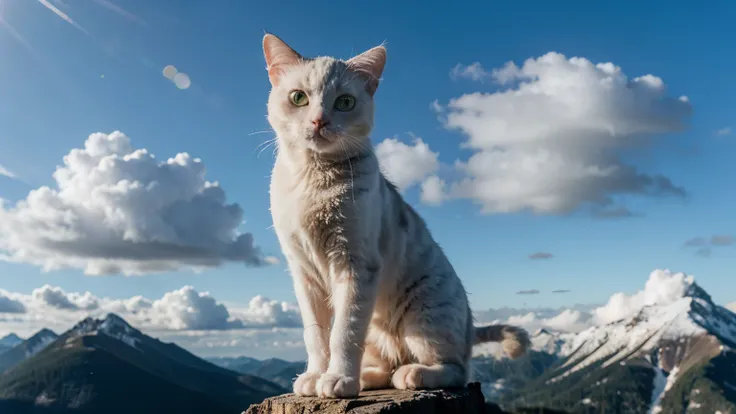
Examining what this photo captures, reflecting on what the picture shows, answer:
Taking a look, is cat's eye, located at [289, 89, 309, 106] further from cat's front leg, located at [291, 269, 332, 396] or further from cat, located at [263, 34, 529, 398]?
cat's front leg, located at [291, 269, 332, 396]

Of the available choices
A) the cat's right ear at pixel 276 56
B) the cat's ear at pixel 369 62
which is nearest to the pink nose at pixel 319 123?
the cat's ear at pixel 369 62

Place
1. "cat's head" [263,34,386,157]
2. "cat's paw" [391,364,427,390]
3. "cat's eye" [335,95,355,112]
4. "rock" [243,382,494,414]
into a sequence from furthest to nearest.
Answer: "cat's paw" [391,364,427,390]
"cat's eye" [335,95,355,112]
"cat's head" [263,34,386,157]
"rock" [243,382,494,414]

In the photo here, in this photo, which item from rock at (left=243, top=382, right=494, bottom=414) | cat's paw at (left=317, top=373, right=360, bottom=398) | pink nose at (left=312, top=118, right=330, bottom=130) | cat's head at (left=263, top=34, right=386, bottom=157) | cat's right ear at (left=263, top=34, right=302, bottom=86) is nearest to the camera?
rock at (left=243, top=382, right=494, bottom=414)

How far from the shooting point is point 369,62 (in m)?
8.99

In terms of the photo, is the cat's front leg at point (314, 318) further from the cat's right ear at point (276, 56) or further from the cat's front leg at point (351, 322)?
the cat's right ear at point (276, 56)

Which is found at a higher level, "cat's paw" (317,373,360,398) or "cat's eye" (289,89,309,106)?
"cat's eye" (289,89,309,106)

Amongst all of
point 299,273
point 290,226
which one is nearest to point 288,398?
point 299,273

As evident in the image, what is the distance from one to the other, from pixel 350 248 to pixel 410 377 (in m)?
2.33

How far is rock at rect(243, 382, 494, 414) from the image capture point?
784 centimetres

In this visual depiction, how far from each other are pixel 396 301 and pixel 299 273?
1.71 metres

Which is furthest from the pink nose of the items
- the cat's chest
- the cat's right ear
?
the cat's right ear

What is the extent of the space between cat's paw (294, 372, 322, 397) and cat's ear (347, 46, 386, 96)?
178 inches

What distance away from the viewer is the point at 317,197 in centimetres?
846

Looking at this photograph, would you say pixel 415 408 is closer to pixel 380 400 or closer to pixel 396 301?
pixel 380 400
